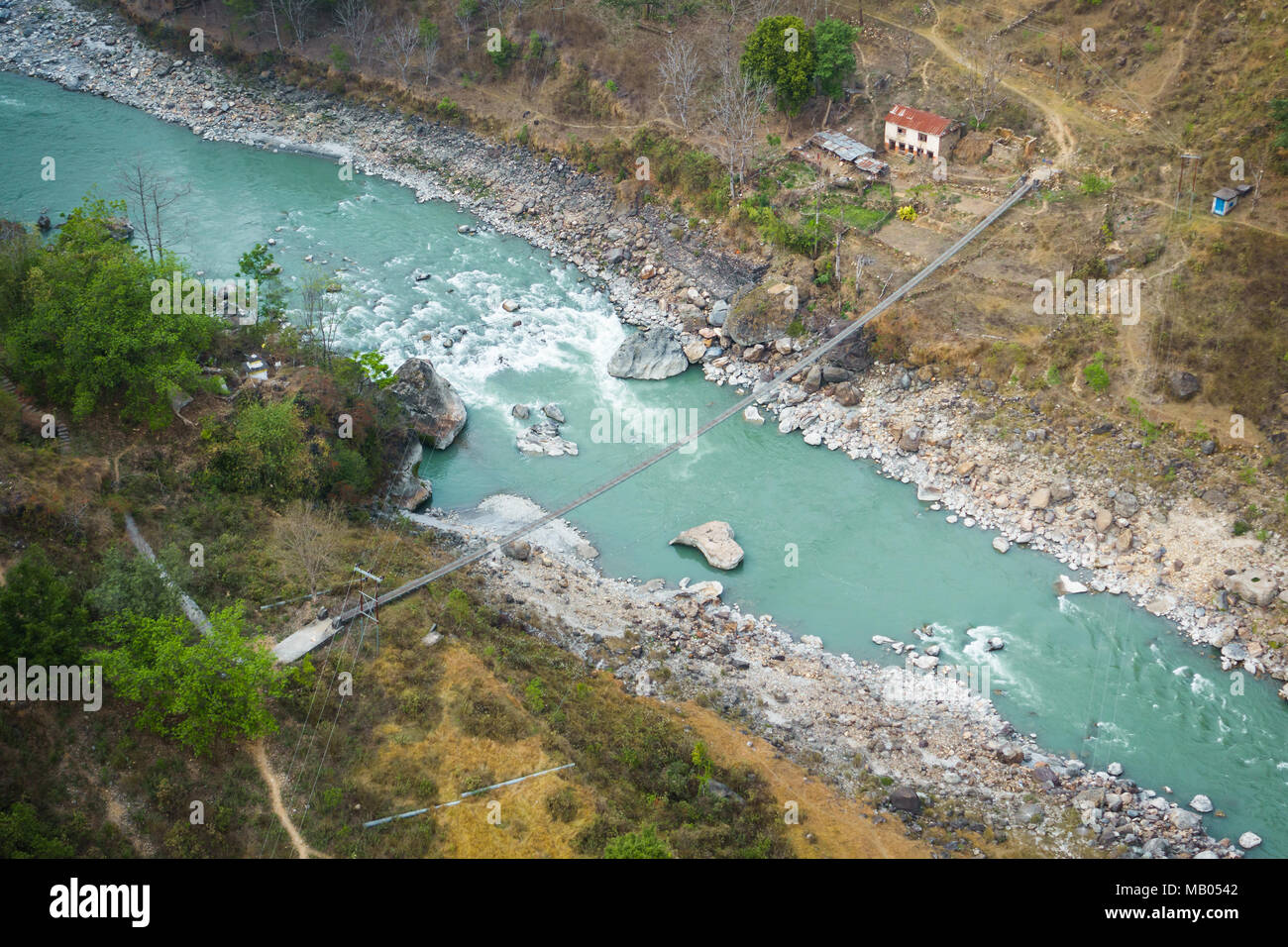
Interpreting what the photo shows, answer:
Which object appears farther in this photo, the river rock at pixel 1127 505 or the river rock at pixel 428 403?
the river rock at pixel 428 403

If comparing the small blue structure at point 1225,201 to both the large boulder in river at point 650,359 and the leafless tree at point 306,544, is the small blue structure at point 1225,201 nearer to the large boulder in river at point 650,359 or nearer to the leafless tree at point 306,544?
the large boulder in river at point 650,359

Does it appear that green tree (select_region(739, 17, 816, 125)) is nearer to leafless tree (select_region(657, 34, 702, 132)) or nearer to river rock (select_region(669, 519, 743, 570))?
leafless tree (select_region(657, 34, 702, 132))

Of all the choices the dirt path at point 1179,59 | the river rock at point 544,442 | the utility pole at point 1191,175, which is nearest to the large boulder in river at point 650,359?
the river rock at point 544,442

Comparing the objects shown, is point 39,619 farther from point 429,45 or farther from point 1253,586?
point 429,45

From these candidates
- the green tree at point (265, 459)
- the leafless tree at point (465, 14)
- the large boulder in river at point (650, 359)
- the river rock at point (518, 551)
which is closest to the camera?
the green tree at point (265, 459)

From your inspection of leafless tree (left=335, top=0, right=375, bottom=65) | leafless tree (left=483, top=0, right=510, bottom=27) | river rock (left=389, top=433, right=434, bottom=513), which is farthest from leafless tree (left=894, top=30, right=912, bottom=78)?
leafless tree (left=335, top=0, right=375, bottom=65)
